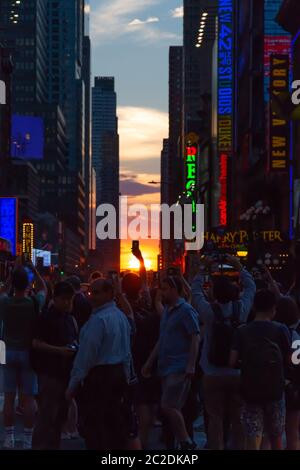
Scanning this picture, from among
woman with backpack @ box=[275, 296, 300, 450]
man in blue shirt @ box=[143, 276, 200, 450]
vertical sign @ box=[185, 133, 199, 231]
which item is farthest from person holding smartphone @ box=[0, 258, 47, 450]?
vertical sign @ box=[185, 133, 199, 231]

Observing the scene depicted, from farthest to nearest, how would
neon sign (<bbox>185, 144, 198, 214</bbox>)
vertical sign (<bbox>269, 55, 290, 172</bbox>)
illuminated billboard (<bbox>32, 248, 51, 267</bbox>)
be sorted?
neon sign (<bbox>185, 144, 198, 214</bbox>) < illuminated billboard (<bbox>32, 248, 51, 267</bbox>) < vertical sign (<bbox>269, 55, 290, 172</bbox>)

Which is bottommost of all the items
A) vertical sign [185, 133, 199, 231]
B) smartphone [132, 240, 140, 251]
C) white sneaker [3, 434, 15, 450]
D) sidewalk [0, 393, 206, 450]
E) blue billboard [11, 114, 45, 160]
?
sidewalk [0, 393, 206, 450]

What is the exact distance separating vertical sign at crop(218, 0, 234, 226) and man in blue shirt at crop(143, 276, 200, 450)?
72.2 metres

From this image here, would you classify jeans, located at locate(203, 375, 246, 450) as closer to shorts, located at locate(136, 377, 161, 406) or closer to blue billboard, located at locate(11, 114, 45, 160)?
shorts, located at locate(136, 377, 161, 406)

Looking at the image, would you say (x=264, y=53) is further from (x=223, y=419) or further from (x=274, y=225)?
(x=223, y=419)

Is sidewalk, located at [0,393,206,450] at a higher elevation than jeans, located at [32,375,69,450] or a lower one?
lower

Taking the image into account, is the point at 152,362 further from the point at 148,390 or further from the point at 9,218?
the point at 9,218

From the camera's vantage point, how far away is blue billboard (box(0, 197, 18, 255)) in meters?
97.0

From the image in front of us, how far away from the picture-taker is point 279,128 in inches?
2021

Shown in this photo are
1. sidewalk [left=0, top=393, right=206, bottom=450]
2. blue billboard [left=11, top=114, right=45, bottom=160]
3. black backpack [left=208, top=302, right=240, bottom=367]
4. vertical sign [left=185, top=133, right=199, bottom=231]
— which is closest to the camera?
black backpack [left=208, top=302, right=240, bottom=367]

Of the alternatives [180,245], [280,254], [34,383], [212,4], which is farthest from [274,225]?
[212,4]

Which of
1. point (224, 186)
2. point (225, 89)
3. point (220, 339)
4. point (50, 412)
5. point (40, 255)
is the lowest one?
point (50, 412)

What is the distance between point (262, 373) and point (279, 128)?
4311cm

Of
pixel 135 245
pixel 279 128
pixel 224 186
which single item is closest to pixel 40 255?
pixel 224 186
